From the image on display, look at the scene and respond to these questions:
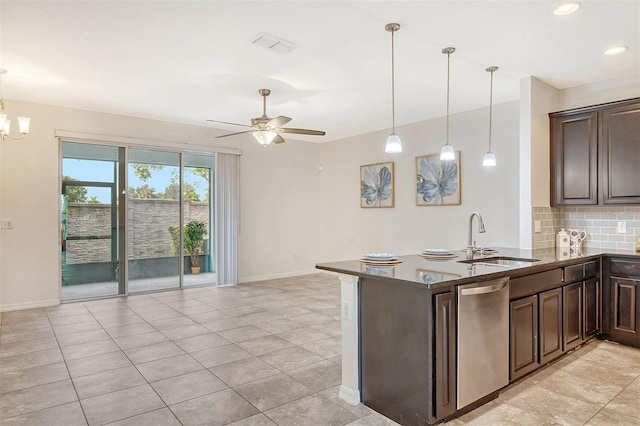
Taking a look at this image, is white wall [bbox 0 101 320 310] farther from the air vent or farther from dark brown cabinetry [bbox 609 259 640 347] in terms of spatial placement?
dark brown cabinetry [bbox 609 259 640 347]

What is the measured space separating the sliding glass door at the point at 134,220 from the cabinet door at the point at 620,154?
570 centimetres

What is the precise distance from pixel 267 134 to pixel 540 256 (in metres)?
3.21

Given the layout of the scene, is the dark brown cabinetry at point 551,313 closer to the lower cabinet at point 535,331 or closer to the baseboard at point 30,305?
the lower cabinet at point 535,331

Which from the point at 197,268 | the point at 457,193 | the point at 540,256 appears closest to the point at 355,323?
the point at 540,256

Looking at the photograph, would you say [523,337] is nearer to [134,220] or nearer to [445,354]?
[445,354]

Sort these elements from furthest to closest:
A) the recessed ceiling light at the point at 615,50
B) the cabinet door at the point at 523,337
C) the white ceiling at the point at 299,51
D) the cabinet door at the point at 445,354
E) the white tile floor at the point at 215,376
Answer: the recessed ceiling light at the point at 615,50, the white ceiling at the point at 299,51, the cabinet door at the point at 523,337, the white tile floor at the point at 215,376, the cabinet door at the point at 445,354

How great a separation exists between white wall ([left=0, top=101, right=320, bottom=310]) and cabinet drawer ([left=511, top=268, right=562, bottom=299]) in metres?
5.29

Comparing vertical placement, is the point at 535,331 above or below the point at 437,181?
below

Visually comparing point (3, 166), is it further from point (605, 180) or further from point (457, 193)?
point (605, 180)

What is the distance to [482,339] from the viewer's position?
2412mm

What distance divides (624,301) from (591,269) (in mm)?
436

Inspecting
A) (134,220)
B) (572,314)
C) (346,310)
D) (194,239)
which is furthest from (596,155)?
(134,220)

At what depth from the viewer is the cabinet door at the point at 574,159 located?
401cm

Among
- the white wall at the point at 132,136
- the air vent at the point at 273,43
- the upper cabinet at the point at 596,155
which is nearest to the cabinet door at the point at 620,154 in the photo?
the upper cabinet at the point at 596,155
